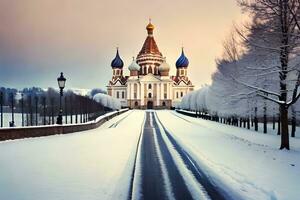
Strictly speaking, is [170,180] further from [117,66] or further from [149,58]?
[117,66]

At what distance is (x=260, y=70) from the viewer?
18609mm

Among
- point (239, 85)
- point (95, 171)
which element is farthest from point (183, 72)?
point (95, 171)

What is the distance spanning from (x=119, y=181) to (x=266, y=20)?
12.5 m

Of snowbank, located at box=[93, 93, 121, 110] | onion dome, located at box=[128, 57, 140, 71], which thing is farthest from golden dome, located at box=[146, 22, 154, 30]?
snowbank, located at box=[93, 93, 121, 110]

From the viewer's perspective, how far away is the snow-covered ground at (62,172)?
322 inches

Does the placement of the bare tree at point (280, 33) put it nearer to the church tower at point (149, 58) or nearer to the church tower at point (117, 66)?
the church tower at point (149, 58)

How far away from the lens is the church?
130750 mm

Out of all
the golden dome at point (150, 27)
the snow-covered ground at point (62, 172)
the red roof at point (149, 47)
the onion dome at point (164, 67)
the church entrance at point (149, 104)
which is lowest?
the snow-covered ground at point (62, 172)

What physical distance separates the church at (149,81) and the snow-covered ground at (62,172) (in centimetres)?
11204

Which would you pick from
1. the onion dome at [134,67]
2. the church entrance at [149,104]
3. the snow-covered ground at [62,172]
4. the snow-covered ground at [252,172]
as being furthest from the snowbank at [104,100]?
the onion dome at [134,67]

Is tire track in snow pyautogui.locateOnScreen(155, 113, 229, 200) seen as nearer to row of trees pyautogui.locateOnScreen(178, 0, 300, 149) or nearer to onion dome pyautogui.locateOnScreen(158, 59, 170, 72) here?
row of trees pyautogui.locateOnScreen(178, 0, 300, 149)

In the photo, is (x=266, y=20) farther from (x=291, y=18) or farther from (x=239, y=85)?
(x=239, y=85)

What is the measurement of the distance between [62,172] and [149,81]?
122033 millimetres

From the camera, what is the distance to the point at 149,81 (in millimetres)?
132250
